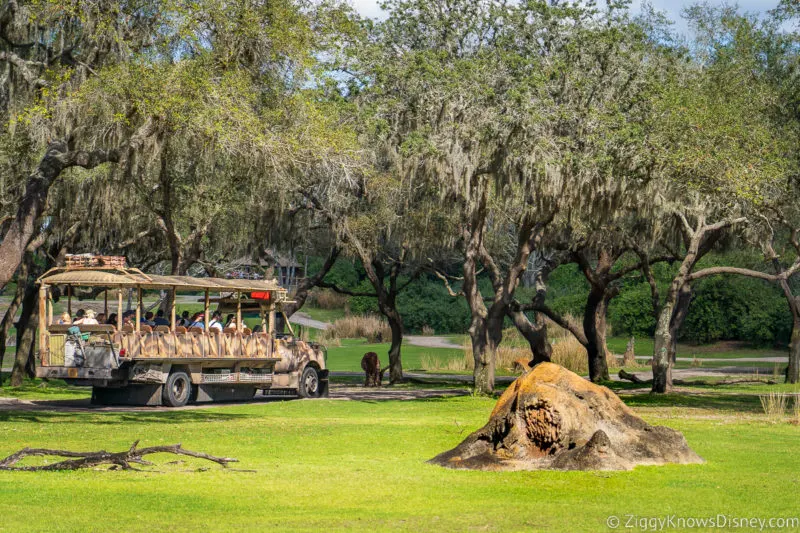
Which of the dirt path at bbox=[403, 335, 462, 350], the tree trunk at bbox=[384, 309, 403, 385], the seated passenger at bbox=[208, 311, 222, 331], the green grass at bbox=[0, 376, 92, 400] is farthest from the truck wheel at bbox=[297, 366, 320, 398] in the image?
the dirt path at bbox=[403, 335, 462, 350]

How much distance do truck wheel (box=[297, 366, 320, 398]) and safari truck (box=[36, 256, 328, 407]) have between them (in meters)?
0.03

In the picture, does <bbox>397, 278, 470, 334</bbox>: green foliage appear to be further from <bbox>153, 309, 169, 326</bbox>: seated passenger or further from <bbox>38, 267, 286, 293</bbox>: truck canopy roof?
<bbox>38, 267, 286, 293</bbox>: truck canopy roof

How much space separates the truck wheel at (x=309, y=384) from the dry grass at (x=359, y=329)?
33.5 metres

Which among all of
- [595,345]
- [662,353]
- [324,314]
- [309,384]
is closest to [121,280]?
[309,384]

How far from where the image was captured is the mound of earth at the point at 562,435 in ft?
47.5

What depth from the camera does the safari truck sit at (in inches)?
1024

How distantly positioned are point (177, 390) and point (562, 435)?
49.2 ft

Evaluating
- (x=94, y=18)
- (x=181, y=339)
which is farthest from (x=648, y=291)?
(x=94, y=18)

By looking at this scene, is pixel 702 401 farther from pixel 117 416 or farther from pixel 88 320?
pixel 88 320

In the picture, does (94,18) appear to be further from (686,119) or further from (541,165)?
(686,119)

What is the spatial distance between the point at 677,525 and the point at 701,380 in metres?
29.4

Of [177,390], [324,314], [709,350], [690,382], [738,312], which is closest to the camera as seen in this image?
[177,390]

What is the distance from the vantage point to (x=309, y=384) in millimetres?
31438

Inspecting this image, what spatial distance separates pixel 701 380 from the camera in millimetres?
39281
